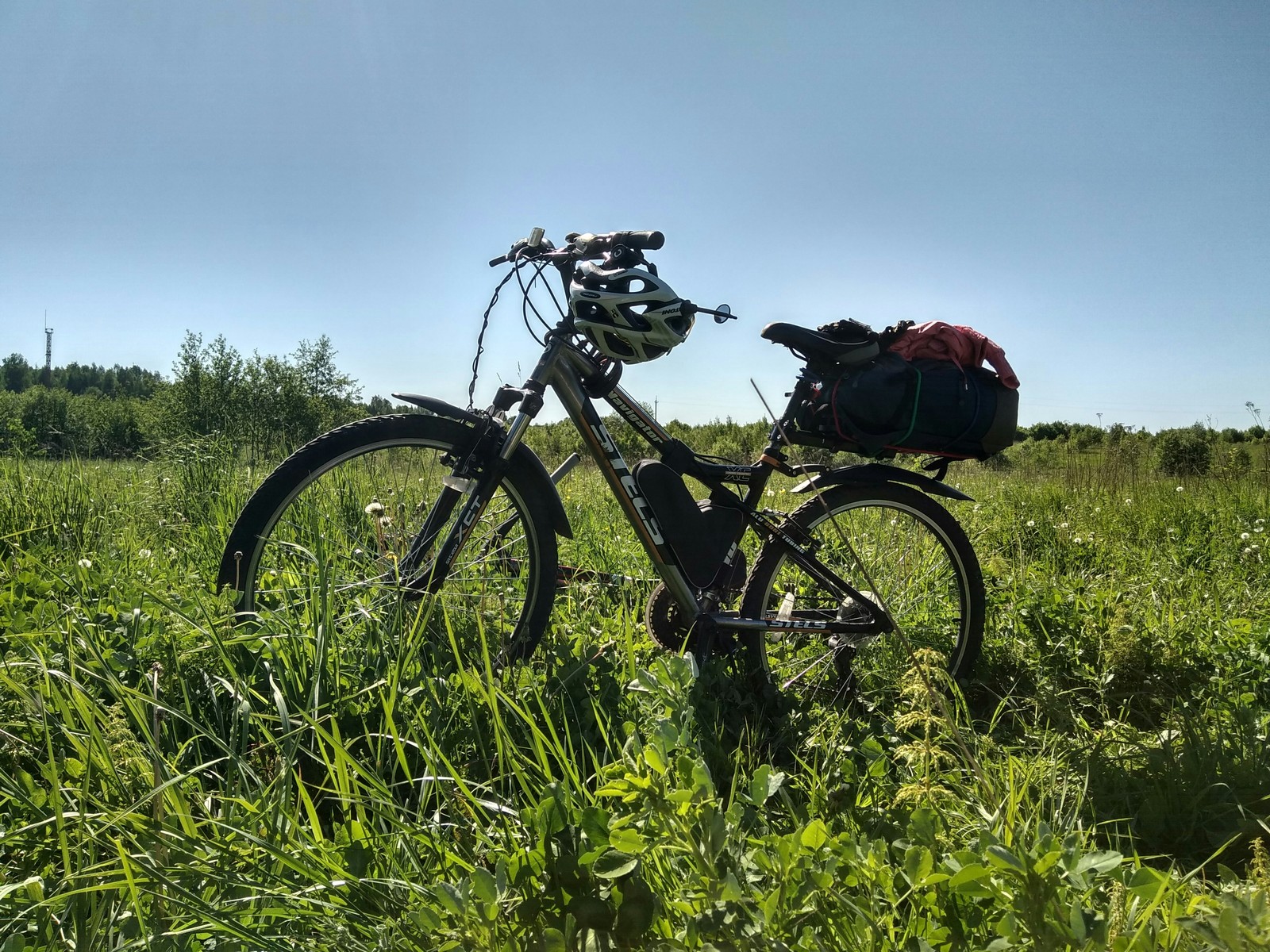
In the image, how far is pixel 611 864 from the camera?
945 mm

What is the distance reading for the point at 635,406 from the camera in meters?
2.68

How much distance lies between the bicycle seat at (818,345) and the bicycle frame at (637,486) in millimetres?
156

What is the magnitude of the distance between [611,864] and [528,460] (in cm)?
163

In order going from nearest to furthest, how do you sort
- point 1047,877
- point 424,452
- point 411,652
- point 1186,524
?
point 1047,877 < point 411,652 < point 424,452 < point 1186,524

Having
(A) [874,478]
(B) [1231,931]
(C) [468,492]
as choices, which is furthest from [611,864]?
(A) [874,478]

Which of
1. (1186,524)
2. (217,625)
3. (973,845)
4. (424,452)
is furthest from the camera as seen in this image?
(1186,524)

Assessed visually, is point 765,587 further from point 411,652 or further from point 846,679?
point 411,652

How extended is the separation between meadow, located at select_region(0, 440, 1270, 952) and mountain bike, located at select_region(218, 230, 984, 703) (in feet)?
0.71

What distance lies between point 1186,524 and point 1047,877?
5.74m

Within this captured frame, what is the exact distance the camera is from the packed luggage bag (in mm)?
2535

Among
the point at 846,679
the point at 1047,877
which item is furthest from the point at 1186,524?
the point at 1047,877

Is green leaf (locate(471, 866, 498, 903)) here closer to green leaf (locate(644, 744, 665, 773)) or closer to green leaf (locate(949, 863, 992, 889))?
green leaf (locate(644, 744, 665, 773))

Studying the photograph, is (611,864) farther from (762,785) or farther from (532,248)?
(532,248)

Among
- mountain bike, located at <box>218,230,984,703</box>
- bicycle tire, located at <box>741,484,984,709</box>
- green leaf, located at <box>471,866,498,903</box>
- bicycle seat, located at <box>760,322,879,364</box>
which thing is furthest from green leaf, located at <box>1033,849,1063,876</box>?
bicycle seat, located at <box>760,322,879,364</box>
